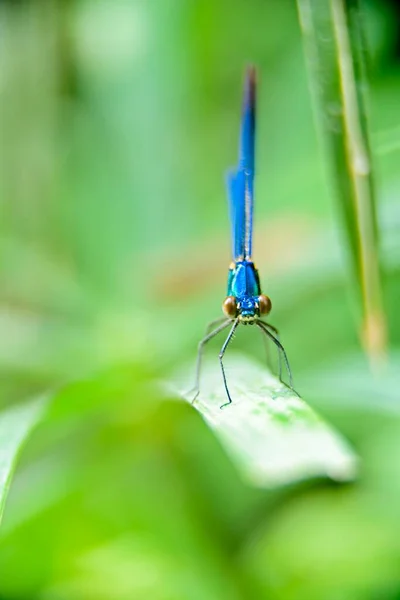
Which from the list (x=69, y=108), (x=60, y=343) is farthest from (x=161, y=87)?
(x=60, y=343)

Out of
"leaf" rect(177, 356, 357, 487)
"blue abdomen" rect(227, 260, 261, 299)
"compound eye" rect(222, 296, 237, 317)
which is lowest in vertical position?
"leaf" rect(177, 356, 357, 487)

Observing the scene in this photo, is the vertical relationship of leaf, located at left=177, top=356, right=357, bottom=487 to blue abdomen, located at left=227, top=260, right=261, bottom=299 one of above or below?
below

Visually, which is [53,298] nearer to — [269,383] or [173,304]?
[173,304]

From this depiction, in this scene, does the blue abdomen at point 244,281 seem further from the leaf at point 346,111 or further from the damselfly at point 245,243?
the leaf at point 346,111

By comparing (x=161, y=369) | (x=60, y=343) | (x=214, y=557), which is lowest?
(x=214, y=557)

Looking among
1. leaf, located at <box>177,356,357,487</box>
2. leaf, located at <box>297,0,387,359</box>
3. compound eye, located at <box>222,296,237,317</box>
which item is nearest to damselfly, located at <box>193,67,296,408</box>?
compound eye, located at <box>222,296,237,317</box>

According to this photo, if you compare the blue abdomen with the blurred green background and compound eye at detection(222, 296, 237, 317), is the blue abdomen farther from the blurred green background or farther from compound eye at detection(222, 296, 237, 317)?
the blurred green background

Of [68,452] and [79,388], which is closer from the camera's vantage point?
[79,388]
